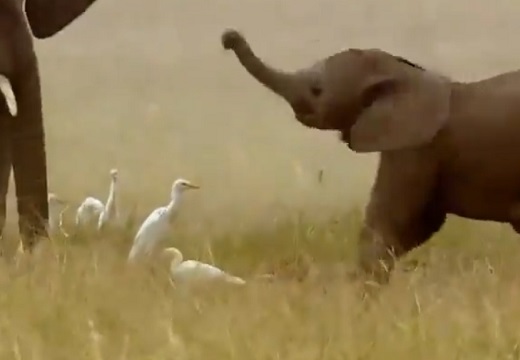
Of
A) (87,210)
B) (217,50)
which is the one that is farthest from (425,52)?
(87,210)

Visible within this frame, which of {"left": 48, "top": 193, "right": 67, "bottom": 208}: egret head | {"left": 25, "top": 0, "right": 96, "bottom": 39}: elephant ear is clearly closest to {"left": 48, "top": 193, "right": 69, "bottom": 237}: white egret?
Answer: {"left": 48, "top": 193, "right": 67, "bottom": 208}: egret head

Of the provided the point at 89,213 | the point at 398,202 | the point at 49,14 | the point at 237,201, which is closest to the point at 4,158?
the point at 49,14

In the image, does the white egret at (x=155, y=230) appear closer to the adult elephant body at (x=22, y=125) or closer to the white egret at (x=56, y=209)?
the adult elephant body at (x=22, y=125)

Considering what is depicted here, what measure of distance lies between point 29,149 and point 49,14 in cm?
27

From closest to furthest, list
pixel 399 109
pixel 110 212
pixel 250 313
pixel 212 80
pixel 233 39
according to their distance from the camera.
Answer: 1. pixel 250 313
2. pixel 399 109
3. pixel 233 39
4. pixel 110 212
5. pixel 212 80

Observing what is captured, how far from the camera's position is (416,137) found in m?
1.96

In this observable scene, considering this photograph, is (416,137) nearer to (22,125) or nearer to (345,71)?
(345,71)

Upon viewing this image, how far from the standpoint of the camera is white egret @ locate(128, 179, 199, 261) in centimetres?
200

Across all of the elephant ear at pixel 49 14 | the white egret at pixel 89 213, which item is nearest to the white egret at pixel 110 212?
the white egret at pixel 89 213

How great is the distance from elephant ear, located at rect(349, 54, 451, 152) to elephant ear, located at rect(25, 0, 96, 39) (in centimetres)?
56

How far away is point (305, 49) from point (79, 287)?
2084 millimetres

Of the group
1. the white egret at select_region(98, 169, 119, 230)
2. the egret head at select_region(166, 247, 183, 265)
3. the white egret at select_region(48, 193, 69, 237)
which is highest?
the egret head at select_region(166, 247, 183, 265)

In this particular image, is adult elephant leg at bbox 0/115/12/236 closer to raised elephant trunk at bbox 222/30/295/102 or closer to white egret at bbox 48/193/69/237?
white egret at bbox 48/193/69/237

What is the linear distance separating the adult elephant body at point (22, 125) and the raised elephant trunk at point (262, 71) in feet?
1.11
